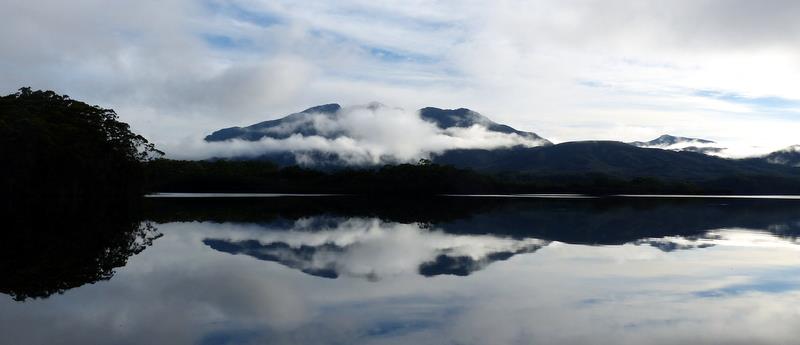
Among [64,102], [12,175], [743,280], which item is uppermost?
[64,102]

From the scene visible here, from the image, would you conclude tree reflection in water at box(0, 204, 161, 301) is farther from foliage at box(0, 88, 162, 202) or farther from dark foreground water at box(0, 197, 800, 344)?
foliage at box(0, 88, 162, 202)

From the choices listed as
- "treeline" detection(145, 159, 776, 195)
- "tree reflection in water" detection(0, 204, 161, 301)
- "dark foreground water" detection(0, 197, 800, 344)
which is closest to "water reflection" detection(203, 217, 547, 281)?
"dark foreground water" detection(0, 197, 800, 344)

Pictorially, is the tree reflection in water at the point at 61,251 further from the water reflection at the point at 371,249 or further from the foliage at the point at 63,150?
the foliage at the point at 63,150

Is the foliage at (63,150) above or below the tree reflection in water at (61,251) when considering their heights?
above

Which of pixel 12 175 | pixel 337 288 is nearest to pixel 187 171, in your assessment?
pixel 12 175

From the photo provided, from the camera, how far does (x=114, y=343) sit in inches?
449

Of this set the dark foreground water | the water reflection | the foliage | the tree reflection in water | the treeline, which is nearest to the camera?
the dark foreground water

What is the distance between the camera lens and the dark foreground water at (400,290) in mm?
12383

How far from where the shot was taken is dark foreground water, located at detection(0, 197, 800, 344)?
1238 cm

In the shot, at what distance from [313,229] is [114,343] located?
25.7m

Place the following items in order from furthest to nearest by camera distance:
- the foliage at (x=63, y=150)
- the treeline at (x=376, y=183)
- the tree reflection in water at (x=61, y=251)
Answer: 1. the treeline at (x=376, y=183)
2. the foliage at (x=63, y=150)
3. the tree reflection in water at (x=61, y=251)

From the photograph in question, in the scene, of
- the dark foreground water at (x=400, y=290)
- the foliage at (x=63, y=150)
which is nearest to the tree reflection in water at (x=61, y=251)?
the dark foreground water at (x=400, y=290)

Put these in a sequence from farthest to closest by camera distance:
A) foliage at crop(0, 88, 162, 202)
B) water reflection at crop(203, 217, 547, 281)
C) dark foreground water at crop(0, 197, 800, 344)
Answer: foliage at crop(0, 88, 162, 202), water reflection at crop(203, 217, 547, 281), dark foreground water at crop(0, 197, 800, 344)

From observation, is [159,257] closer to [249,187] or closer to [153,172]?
[153,172]
